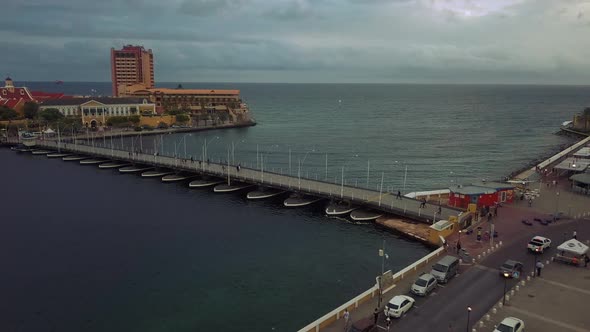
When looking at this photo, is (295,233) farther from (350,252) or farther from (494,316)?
(494,316)

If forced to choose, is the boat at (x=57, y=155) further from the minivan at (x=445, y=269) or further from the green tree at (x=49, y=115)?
the minivan at (x=445, y=269)

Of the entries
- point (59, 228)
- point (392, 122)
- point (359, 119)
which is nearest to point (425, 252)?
point (59, 228)

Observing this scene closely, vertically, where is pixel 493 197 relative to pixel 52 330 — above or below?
above

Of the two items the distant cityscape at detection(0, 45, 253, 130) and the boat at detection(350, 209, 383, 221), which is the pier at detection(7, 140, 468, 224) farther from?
the distant cityscape at detection(0, 45, 253, 130)

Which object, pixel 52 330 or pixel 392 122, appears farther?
pixel 392 122

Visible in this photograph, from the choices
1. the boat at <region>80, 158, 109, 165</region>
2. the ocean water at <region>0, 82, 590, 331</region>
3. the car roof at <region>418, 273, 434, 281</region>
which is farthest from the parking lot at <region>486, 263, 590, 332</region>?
the boat at <region>80, 158, 109, 165</region>

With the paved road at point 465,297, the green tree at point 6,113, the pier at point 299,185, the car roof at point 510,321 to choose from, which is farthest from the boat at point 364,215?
the green tree at point 6,113

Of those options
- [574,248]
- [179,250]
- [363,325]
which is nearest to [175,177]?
[179,250]
